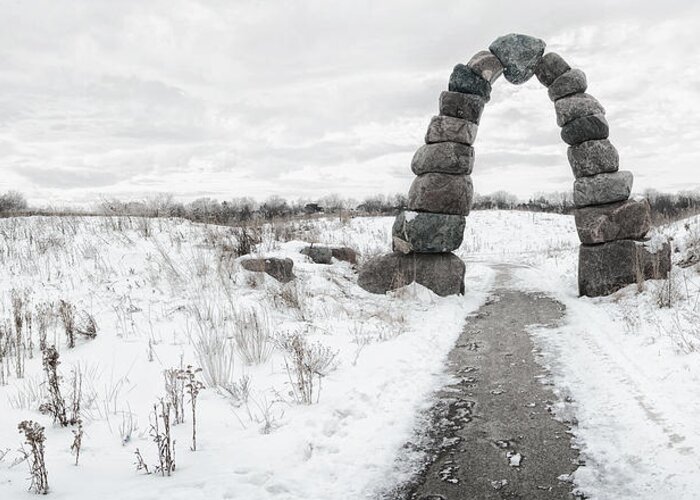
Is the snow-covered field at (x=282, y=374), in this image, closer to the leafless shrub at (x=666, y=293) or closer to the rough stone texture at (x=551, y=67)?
the leafless shrub at (x=666, y=293)

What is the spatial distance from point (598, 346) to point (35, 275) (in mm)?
9006

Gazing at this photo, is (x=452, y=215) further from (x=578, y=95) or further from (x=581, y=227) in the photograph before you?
(x=578, y=95)

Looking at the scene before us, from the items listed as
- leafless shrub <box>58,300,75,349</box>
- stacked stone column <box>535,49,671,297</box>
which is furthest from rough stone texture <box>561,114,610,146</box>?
leafless shrub <box>58,300,75,349</box>

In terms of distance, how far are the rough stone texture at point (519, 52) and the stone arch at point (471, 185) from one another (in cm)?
2

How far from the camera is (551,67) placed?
10.4m

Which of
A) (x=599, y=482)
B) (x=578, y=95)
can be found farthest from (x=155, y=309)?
(x=578, y=95)

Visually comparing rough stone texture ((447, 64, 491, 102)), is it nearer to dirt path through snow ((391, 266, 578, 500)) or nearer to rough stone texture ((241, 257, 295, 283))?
rough stone texture ((241, 257, 295, 283))

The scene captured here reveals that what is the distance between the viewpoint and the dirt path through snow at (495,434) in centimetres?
306

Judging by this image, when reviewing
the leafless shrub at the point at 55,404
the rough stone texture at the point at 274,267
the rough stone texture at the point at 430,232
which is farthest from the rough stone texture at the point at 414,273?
the leafless shrub at the point at 55,404

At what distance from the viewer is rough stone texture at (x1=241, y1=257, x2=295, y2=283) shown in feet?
29.9

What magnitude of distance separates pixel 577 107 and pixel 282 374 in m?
8.36

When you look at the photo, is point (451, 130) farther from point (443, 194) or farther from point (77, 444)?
point (77, 444)

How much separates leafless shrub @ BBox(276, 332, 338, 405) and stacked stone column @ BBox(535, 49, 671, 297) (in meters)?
6.44

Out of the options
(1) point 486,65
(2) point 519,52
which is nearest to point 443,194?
(1) point 486,65
